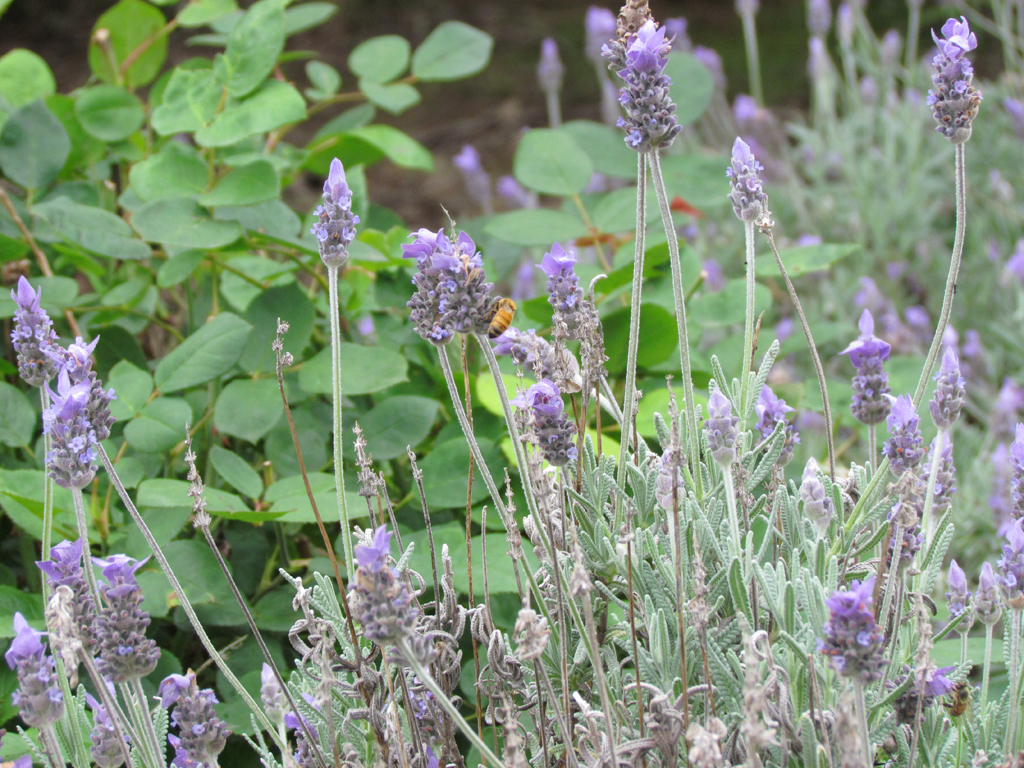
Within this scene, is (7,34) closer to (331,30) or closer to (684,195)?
(331,30)

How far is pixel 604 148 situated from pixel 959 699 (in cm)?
143

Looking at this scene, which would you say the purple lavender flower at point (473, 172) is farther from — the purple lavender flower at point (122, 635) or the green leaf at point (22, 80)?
the purple lavender flower at point (122, 635)

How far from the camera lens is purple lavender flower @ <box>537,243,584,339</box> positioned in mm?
1022

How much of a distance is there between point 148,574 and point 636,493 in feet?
2.09

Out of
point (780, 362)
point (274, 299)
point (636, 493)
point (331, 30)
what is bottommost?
point (780, 362)

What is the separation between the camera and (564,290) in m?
1.03

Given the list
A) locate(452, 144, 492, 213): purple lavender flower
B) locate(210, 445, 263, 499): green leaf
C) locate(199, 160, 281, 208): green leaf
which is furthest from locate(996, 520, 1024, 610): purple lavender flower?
locate(452, 144, 492, 213): purple lavender flower

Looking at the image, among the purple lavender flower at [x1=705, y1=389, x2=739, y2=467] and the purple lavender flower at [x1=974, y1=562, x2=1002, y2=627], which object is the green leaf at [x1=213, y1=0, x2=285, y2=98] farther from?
the purple lavender flower at [x1=974, y1=562, x2=1002, y2=627]

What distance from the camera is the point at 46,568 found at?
34.7 inches

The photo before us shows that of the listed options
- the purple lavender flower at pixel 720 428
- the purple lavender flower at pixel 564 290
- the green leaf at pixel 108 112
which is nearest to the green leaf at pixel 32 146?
the green leaf at pixel 108 112

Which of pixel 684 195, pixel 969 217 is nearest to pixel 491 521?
pixel 684 195

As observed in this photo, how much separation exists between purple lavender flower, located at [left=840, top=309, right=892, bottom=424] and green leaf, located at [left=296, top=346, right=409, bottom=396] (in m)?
0.65

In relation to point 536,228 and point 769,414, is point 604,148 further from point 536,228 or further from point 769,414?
point 769,414

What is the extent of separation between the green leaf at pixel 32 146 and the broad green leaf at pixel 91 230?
0.17m
